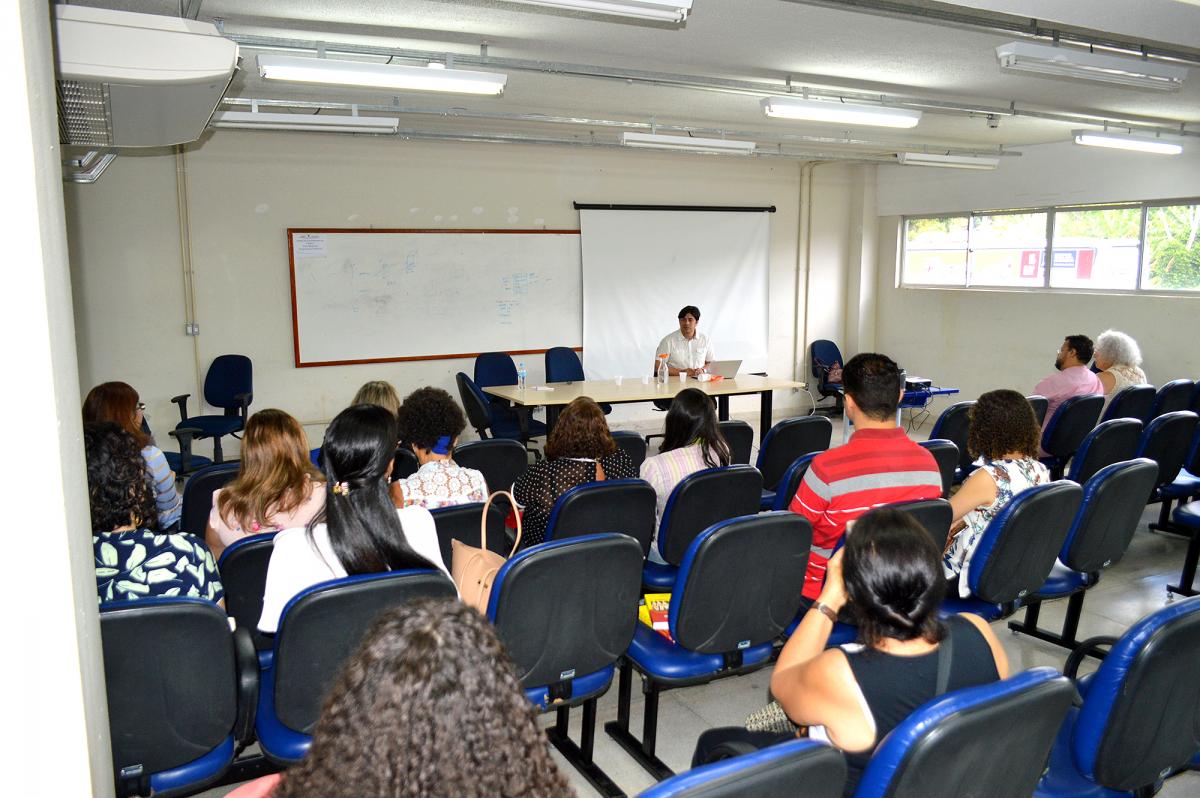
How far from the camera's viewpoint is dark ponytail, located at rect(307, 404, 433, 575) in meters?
2.31

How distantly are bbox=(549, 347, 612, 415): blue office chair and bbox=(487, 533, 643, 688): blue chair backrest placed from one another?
16.8 feet

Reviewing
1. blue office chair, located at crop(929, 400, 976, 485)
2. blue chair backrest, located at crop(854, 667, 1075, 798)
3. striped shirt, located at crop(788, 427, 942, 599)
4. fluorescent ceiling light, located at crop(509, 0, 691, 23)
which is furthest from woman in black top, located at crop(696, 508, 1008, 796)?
blue office chair, located at crop(929, 400, 976, 485)

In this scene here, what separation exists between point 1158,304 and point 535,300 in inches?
222

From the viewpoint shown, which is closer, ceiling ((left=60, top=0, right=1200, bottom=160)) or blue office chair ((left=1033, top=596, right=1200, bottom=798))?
blue office chair ((left=1033, top=596, right=1200, bottom=798))

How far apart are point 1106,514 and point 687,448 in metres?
1.61

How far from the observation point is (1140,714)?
1.85 meters

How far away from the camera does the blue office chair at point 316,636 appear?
2.04 meters

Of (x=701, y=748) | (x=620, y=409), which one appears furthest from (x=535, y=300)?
(x=701, y=748)

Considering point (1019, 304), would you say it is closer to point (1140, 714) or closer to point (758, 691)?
point (758, 691)

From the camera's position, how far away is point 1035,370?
28.4ft

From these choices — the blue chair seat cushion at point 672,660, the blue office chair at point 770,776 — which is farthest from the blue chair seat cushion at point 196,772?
the blue office chair at point 770,776

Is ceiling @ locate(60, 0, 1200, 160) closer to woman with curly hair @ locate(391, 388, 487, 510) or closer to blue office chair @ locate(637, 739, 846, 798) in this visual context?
woman with curly hair @ locate(391, 388, 487, 510)

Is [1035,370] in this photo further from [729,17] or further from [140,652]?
[140,652]

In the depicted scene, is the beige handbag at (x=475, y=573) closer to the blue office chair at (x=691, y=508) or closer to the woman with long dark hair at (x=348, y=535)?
the woman with long dark hair at (x=348, y=535)
